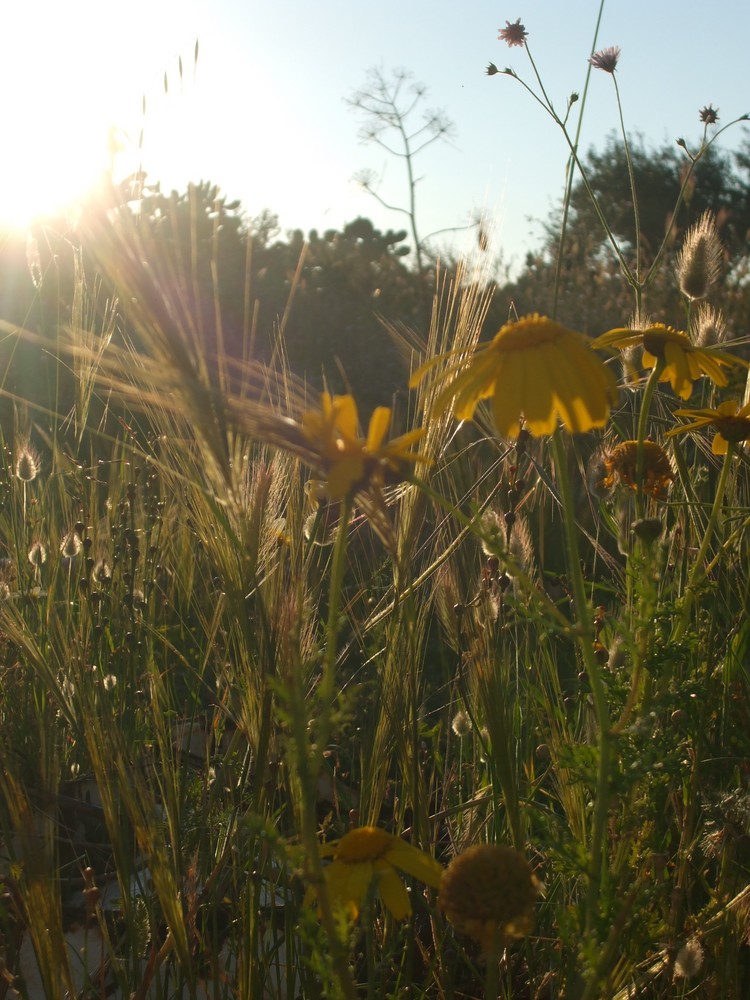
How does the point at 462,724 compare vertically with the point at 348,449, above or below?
below

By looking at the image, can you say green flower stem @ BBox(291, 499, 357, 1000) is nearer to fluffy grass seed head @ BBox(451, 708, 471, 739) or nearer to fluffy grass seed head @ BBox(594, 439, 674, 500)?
fluffy grass seed head @ BBox(594, 439, 674, 500)

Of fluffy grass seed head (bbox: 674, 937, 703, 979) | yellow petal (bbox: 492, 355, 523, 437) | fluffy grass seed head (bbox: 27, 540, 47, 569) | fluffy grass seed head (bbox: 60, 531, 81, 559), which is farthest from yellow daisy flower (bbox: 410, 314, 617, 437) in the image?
fluffy grass seed head (bbox: 27, 540, 47, 569)

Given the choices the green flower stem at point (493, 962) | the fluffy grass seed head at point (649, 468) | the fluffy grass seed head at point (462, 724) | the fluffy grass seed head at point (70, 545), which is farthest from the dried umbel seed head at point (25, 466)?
the green flower stem at point (493, 962)

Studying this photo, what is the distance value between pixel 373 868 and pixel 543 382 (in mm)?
486

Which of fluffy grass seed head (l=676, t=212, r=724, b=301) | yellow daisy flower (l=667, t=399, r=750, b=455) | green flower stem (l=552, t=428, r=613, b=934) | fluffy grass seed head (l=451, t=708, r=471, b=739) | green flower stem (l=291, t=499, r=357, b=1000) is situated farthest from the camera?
fluffy grass seed head (l=676, t=212, r=724, b=301)

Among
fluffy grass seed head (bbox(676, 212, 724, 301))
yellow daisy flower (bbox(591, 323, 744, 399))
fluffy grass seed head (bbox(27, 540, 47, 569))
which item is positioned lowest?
fluffy grass seed head (bbox(27, 540, 47, 569))

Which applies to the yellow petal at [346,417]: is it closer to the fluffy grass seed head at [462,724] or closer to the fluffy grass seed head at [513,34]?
the fluffy grass seed head at [462,724]

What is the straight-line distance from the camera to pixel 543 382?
0.88 meters

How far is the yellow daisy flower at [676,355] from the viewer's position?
1144 mm

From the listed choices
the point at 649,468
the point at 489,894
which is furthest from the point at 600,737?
the point at 649,468

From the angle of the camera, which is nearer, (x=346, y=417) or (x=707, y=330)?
(x=346, y=417)

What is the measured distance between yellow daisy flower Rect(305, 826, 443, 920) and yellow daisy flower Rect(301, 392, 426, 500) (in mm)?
377

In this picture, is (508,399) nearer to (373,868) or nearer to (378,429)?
(378,429)

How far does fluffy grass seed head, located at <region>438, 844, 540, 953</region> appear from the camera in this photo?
2.43 ft
